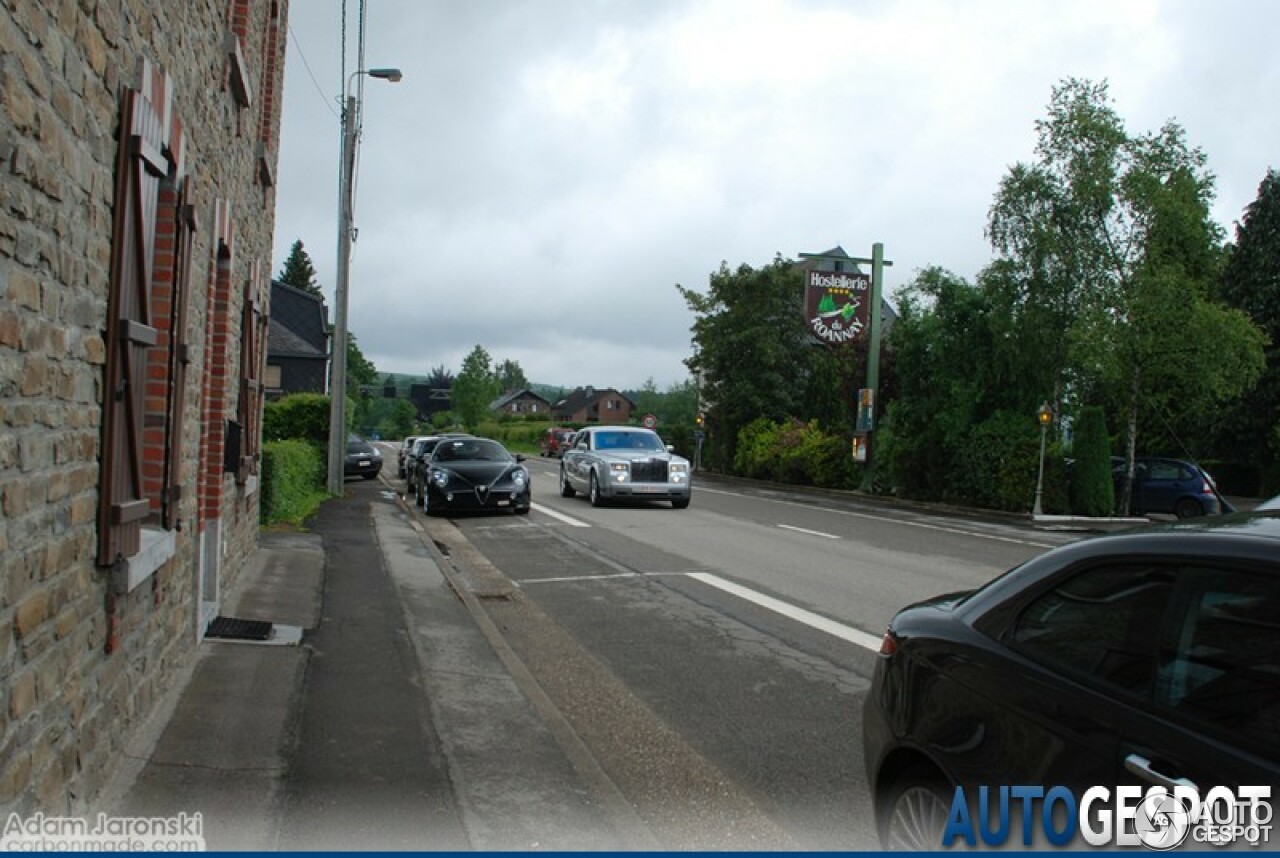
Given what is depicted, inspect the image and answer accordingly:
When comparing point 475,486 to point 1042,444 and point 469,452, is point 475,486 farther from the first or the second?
point 1042,444

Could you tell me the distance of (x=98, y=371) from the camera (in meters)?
3.80

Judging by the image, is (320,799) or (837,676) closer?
(320,799)

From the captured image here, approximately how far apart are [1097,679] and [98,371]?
3.51 meters

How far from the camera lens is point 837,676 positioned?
22.3 ft

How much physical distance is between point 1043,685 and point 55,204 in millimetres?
3275

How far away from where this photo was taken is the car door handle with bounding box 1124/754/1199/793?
2314 millimetres

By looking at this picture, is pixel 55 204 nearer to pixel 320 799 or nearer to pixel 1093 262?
pixel 320 799

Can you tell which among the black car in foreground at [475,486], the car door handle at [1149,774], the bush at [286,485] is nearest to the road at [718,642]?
the black car in foreground at [475,486]

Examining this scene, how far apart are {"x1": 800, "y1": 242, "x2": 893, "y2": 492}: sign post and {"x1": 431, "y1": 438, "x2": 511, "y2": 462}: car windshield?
11.9m

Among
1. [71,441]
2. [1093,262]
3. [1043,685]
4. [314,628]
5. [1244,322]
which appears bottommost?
[314,628]

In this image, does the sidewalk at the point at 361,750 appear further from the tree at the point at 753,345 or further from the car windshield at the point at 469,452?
the tree at the point at 753,345

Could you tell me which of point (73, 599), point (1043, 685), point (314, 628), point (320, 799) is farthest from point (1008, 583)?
point (314, 628)

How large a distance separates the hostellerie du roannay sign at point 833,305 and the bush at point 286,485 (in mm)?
14762

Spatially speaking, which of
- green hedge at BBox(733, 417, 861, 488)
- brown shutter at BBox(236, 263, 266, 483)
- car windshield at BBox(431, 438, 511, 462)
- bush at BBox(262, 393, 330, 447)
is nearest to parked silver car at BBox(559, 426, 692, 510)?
car windshield at BBox(431, 438, 511, 462)
